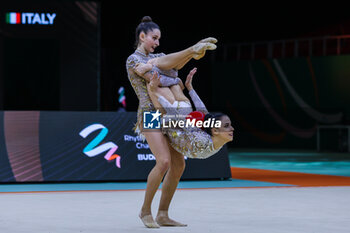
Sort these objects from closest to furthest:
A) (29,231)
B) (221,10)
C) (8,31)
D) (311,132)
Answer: (29,231)
(8,31)
(311,132)
(221,10)

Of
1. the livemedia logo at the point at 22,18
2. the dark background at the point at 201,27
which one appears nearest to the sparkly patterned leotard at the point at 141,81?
the livemedia logo at the point at 22,18

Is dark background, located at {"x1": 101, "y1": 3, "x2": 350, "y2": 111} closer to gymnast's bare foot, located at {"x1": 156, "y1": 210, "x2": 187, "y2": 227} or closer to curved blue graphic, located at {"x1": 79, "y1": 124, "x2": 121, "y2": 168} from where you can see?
curved blue graphic, located at {"x1": 79, "y1": 124, "x2": 121, "y2": 168}

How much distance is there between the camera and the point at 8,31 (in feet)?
71.4

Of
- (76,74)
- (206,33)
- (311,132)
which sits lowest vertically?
(311,132)

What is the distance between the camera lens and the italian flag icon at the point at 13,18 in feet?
70.8

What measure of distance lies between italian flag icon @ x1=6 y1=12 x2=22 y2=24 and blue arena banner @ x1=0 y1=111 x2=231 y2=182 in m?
10.8

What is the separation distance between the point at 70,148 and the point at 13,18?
1123cm

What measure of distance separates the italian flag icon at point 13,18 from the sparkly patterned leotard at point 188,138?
16.2 m

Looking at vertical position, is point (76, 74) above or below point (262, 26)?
below

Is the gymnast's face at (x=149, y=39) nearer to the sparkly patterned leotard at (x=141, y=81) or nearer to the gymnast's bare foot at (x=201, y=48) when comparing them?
the sparkly patterned leotard at (x=141, y=81)

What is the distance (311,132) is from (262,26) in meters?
5.19

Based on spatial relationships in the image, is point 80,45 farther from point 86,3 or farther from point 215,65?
point 215,65

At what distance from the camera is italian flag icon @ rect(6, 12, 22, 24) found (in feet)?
70.8

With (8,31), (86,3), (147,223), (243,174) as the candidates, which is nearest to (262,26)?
(86,3)
